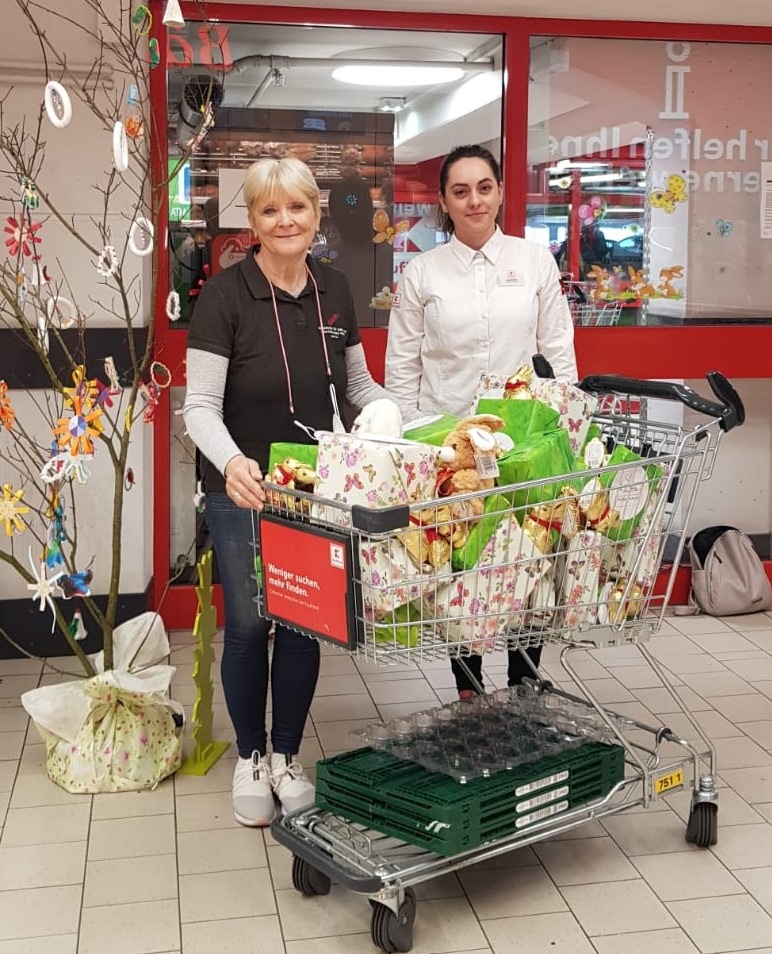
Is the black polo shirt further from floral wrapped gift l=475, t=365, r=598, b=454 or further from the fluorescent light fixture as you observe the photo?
the fluorescent light fixture

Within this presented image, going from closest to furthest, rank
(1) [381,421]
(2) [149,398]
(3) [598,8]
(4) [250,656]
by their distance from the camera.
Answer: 1. (1) [381,421]
2. (4) [250,656]
3. (2) [149,398]
4. (3) [598,8]

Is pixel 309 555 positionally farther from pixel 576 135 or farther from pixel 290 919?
pixel 576 135

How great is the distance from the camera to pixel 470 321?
12.0 feet

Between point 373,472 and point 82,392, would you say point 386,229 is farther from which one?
point 373,472

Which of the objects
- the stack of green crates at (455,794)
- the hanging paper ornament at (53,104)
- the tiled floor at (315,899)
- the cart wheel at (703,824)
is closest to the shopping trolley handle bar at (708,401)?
the stack of green crates at (455,794)

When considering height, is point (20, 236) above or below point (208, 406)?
above

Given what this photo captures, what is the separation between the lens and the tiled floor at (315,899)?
2756 mm

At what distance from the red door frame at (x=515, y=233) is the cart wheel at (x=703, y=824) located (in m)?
2.26

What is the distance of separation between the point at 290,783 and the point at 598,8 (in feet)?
10.6

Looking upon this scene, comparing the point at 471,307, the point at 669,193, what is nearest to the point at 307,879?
the point at 471,307

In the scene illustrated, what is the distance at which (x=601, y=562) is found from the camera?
2828 millimetres

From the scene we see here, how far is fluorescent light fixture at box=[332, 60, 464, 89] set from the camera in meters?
4.94

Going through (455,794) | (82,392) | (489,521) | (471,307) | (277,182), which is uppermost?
(277,182)

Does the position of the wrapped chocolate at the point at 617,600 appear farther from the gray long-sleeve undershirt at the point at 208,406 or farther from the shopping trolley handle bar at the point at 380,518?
the gray long-sleeve undershirt at the point at 208,406
